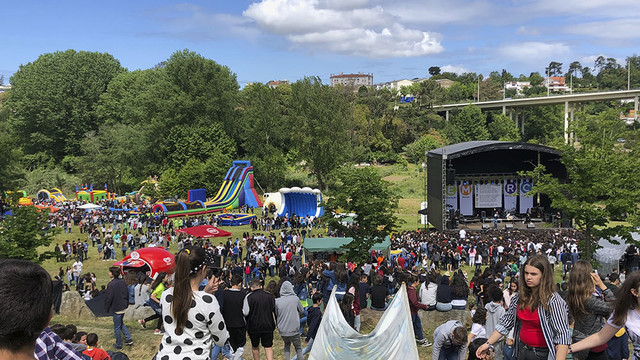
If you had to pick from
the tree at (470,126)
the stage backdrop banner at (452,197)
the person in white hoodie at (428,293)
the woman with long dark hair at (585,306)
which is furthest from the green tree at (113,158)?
→ the woman with long dark hair at (585,306)

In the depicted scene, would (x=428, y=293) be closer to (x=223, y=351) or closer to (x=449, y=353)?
(x=449, y=353)

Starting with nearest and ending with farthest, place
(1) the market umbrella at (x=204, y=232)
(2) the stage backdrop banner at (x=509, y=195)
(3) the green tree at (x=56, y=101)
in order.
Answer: (1) the market umbrella at (x=204, y=232), (2) the stage backdrop banner at (x=509, y=195), (3) the green tree at (x=56, y=101)

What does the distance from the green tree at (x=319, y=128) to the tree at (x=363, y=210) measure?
32.1 m

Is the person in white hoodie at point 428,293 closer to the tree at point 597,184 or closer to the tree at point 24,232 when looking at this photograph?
the tree at point 597,184

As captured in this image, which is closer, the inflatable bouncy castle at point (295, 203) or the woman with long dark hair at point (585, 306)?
the woman with long dark hair at point (585, 306)

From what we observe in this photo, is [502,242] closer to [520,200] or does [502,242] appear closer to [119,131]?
[520,200]

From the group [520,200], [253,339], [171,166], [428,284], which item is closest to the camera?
[253,339]

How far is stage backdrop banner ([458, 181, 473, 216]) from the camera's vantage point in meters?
34.0

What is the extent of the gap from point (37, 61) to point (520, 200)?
5835 cm

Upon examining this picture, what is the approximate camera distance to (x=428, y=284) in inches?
366

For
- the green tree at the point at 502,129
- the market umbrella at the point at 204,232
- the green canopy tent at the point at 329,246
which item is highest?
the green tree at the point at 502,129

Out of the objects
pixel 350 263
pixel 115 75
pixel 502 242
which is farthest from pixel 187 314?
pixel 115 75

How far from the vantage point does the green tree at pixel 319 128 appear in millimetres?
51281

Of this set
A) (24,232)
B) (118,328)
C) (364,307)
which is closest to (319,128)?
(24,232)
